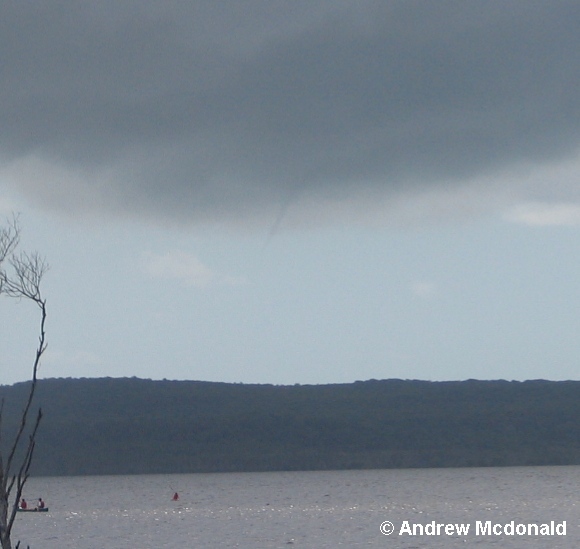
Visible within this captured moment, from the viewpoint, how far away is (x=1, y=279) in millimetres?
11883

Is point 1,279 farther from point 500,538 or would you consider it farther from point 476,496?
point 476,496

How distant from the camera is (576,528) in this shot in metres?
71.9

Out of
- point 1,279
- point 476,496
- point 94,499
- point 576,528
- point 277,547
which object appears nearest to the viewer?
point 1,279

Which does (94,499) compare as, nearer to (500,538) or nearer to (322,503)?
(322,503)

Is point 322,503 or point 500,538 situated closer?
point 500,538

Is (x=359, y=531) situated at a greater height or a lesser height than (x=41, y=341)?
lesser

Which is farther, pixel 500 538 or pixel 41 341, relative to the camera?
pixel 500 538

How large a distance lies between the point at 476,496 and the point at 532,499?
1126 centimetres

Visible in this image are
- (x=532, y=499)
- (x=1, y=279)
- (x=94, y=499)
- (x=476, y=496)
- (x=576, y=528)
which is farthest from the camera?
(x=94, y=499)

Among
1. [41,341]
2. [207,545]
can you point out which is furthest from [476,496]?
[41,341]

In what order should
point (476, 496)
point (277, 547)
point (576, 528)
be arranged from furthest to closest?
1. point (476, 496)
2. point (576, 528)
3. point (277, 547)

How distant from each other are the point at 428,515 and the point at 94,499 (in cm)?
7633

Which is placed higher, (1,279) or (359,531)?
(1,279)

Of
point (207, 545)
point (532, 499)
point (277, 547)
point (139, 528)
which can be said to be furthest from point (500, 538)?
point (532, 499)
